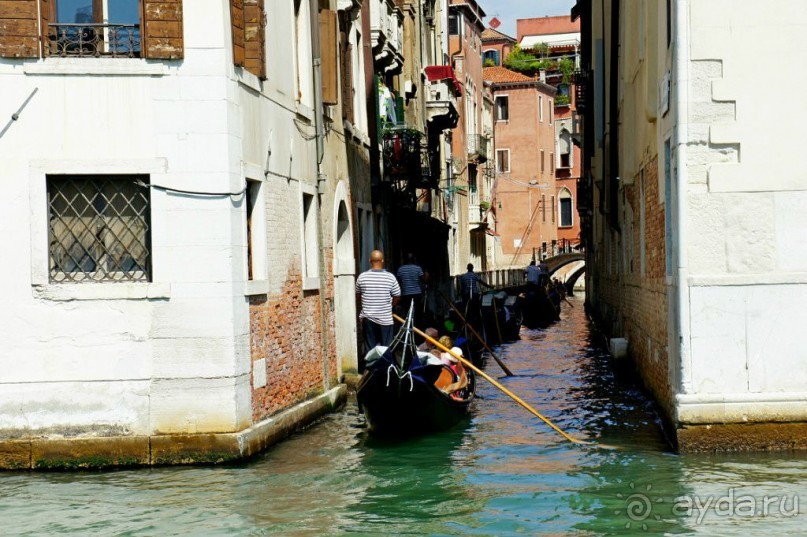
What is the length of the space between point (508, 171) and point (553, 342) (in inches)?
1206

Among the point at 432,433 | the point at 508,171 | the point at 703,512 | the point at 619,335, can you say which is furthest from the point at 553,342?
the point at 508,171

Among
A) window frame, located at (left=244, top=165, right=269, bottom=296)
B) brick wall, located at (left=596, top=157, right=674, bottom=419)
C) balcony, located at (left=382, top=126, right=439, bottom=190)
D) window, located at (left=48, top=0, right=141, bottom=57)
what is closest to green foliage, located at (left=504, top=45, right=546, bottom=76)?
balcony, located at (left=382, top=126, right=439, bottom=190)

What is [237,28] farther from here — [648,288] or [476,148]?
[476,148]

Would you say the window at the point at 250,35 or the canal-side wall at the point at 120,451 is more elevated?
the window at the point at 250,35

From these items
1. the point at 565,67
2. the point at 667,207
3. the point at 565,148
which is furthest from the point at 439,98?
the point at 565,67

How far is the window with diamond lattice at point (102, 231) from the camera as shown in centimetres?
941

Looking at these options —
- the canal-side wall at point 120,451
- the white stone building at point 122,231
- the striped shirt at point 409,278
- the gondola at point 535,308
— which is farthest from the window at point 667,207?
the gondola at point 535,308

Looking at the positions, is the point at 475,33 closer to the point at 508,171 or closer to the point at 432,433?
the point at 508,171

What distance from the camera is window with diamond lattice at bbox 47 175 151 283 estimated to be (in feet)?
30.9

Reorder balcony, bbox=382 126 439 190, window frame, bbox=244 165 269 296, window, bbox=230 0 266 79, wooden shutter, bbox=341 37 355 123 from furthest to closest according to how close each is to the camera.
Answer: balcony, bbox=382 126 439 190 → wooden shutter, bbox=341 37 355 123 → window frame, bbox=244 165 269 296 → window, bbox=230 0 266 79

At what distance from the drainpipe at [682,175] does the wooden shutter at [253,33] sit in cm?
317

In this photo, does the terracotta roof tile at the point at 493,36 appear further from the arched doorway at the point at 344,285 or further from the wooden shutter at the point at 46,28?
the wooden shutter at the point at 46,28

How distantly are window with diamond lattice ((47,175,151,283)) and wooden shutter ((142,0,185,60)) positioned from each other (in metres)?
0.90

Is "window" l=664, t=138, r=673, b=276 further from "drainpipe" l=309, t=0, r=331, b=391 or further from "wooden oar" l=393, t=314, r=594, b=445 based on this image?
"drainpipe" l=309, t=0, r=331, b=391
